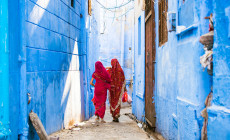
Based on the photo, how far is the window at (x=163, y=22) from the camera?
5.07 metres

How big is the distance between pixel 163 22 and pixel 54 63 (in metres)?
2.28

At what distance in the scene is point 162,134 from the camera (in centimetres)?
541

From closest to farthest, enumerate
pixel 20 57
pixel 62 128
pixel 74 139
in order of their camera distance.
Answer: pixel 20 57 < pixel 74 139 < pixel 62 128

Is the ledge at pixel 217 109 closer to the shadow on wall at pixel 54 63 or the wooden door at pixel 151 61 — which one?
the shadow on wall at pixel 54 63

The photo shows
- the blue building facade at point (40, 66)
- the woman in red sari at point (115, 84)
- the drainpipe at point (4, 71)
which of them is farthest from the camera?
the woman in red sari at point (115, 84)

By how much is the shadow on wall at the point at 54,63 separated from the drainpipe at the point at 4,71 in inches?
23.3

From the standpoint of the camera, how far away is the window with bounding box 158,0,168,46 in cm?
507

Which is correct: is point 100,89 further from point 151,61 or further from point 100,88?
point 151,61

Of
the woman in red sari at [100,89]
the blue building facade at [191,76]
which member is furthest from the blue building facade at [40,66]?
the blue building facade at [191,76]

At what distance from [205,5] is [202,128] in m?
1.44

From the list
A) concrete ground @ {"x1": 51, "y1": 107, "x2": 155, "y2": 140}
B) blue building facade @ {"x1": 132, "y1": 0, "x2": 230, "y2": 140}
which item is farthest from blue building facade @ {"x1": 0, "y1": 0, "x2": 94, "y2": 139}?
blue building facade @ {"x1": 132, "y1": 0, "x2": 230, "y2": 140}

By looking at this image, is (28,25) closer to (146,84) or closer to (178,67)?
(178,67)

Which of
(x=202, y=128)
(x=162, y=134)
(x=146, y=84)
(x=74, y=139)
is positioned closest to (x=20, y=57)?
(x=74, y=139)

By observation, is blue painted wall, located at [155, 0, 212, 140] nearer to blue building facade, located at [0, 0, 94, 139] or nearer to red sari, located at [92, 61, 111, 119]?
blue building facade, located at [0, 0, 94, 139]
